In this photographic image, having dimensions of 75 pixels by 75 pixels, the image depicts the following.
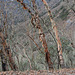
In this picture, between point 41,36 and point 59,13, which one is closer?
point 41,36

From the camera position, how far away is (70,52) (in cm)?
2073

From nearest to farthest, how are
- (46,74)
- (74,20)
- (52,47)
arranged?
(46,74), (52,47), (74,20)

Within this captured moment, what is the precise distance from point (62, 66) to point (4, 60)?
3693 mm

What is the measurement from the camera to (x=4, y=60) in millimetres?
8188

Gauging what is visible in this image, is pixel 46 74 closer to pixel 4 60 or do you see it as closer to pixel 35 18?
pixel 35 18

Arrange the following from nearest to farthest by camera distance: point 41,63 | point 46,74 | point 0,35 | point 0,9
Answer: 1. point 46,74
2. point 0,35
3. point 0,9
4. point 41,63

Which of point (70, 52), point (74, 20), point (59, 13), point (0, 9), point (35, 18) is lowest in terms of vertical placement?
point (70, 52)

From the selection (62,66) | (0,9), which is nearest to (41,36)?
(62,66)

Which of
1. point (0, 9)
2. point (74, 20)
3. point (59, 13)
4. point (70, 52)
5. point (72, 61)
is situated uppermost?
point (59, 13)

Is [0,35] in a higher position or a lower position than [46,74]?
higher

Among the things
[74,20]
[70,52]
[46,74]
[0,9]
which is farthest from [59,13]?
[46,74]

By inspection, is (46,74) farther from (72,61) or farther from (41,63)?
(72,61)

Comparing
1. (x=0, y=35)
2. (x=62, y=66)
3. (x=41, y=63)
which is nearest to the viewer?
(x=62, y=66)

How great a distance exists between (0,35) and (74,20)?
1603 inches
